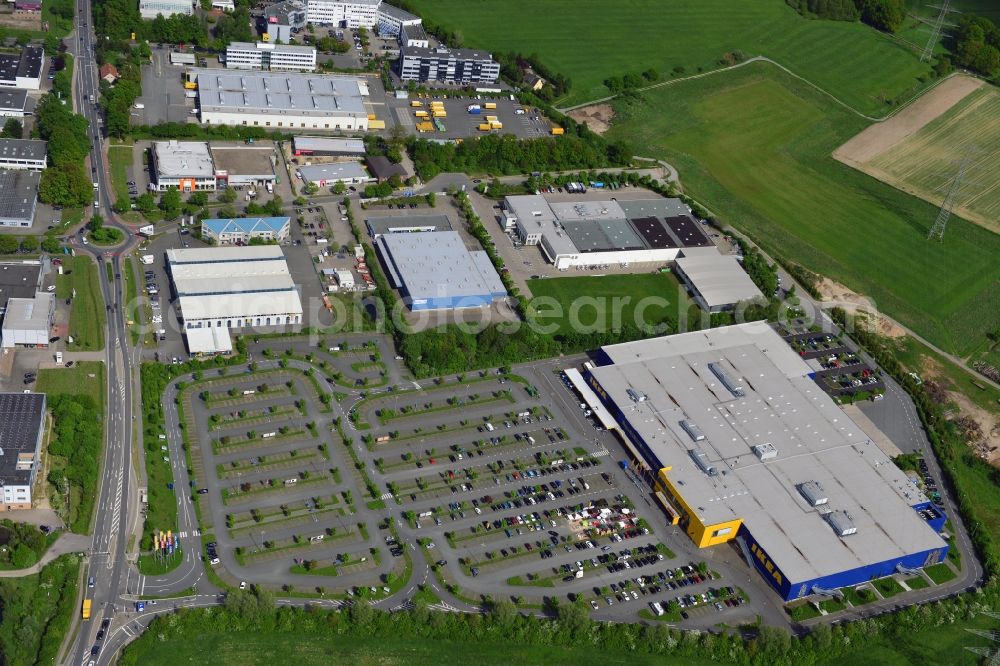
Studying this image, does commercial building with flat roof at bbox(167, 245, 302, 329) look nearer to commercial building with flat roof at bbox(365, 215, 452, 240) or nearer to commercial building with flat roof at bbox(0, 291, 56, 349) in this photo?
commercial building with flat roof at bbox(0, 291, 56, 349)

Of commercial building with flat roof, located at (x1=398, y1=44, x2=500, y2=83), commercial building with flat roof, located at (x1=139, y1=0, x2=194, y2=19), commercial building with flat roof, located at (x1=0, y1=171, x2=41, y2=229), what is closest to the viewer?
commercial building with flat roof, located at (x1=0, y1=171, x2=41, y2=229)

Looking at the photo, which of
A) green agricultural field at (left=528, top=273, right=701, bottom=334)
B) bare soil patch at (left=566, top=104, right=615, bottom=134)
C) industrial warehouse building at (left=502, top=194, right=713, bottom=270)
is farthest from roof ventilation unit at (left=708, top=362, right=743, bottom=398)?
bare soil patch at (left=566, top=104, right=615, bottom=134)

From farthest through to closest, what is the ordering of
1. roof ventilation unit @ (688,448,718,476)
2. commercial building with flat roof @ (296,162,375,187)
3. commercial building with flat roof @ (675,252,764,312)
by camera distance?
commercial building with flat roof @ (296,162,375,187) < commercial building with flat roof @ (675,252,764,312) < roof ventilation unit @ (688,448,718,476)

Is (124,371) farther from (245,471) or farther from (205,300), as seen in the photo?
(245,471)

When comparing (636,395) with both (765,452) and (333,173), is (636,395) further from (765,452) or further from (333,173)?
(333,173)

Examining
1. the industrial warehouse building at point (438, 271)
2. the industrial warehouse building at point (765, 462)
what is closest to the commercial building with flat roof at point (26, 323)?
the industrial warehouse building at point (438, 271)

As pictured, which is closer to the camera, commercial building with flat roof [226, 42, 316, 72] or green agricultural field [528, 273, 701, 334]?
green agricultural field [528, 273, 701, 334]

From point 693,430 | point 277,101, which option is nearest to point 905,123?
point 693,430
